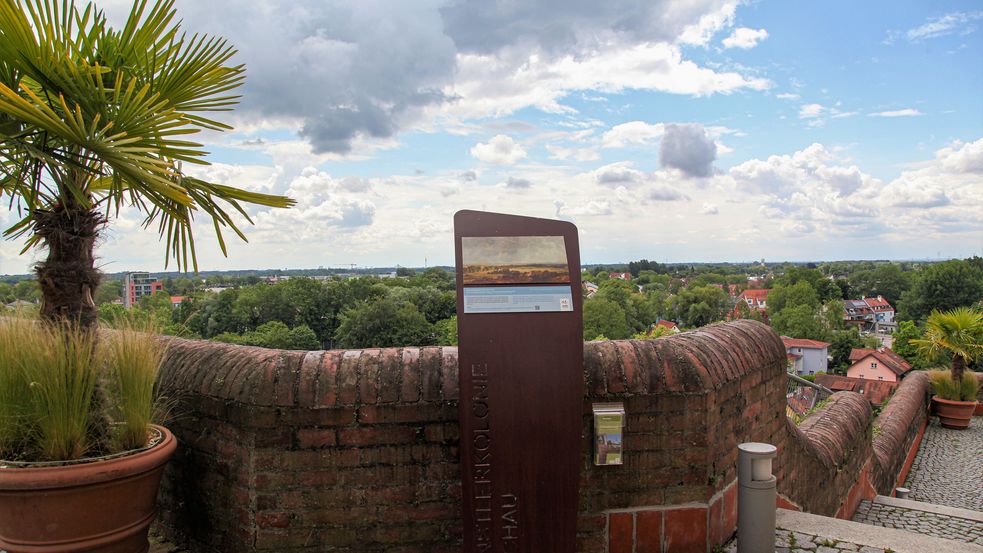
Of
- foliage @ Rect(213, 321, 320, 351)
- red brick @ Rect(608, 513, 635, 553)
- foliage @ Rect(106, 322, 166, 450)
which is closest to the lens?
foliage @ Rect(106, 322, 166, 450)

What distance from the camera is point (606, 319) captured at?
49.7 metres

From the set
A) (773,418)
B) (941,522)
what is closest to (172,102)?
(773,418)

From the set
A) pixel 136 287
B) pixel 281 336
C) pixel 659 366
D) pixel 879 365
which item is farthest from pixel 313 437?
pixel 879 365

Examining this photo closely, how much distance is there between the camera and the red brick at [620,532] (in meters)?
3.29

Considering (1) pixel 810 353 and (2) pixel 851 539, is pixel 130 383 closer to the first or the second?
(2) pixel 851 539

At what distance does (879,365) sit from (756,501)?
46981 mm

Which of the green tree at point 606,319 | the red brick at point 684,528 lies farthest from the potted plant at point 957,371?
the green tree at point 606,319

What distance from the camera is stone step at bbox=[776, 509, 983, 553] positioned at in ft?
12.1

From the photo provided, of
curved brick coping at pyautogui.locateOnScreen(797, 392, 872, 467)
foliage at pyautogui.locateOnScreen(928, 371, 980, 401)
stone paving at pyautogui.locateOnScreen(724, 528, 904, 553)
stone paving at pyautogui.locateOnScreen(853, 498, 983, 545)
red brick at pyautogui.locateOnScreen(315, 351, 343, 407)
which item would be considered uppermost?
red brick at pyautogui.locateOnScreen(315, 351, 343, 407)

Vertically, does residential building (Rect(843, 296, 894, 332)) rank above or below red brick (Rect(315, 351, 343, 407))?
below

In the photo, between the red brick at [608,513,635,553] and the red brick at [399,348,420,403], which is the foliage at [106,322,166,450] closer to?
the red brick at [399,348,420,403]

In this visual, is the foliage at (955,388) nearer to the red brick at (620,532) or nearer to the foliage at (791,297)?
the red brick at (620,532)

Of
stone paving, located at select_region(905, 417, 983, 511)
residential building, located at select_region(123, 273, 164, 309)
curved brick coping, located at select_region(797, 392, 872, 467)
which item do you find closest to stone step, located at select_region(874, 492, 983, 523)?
curved brick coping, located at select_region(797, 392, 872, 467)

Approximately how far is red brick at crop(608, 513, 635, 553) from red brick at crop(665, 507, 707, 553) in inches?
8.0
